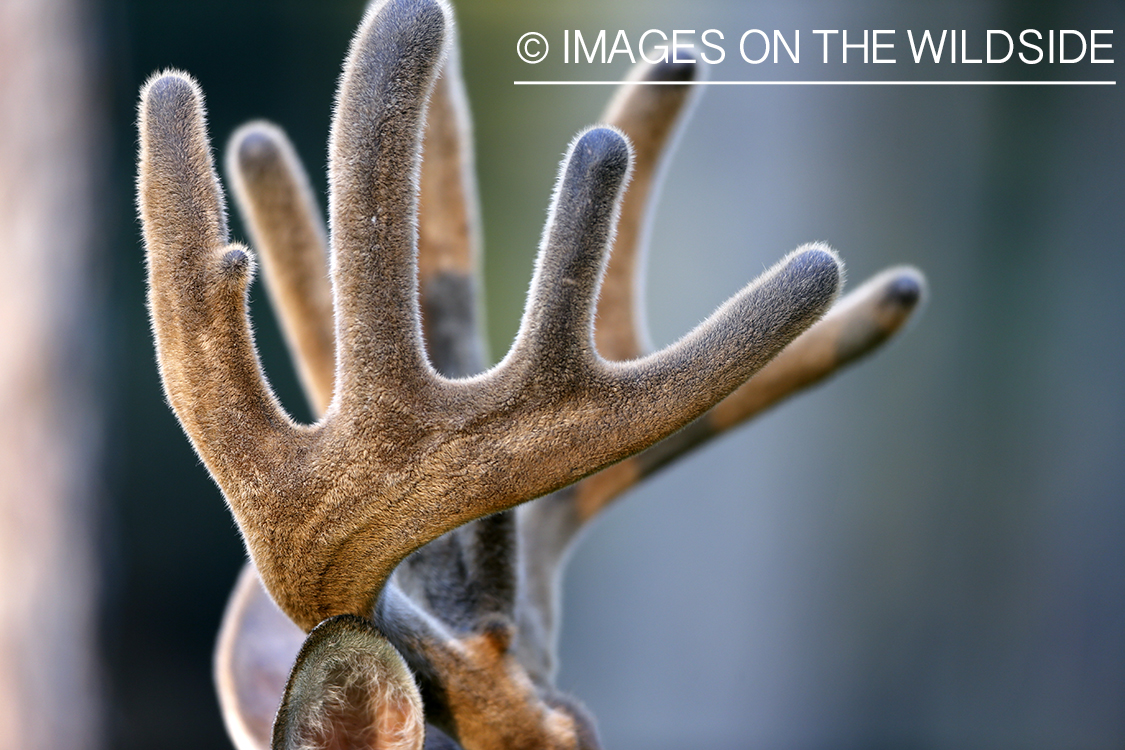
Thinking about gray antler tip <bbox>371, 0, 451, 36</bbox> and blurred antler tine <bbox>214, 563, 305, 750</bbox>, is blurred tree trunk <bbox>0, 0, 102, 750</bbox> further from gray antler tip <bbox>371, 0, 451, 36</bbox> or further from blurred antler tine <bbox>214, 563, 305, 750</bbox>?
gray antler tip <bbox>371, 0, 451, 36</bbox>

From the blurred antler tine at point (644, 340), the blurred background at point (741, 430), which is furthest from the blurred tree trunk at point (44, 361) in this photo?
the blurred antler tine at point (644, 340)

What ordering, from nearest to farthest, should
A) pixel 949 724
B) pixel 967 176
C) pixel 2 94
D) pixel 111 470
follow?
pixel 2 94, pixel 111 470, pixel 967 176, pixel 949 724

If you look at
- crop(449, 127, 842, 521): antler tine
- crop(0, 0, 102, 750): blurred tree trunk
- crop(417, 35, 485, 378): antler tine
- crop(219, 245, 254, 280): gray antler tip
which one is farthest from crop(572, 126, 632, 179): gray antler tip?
crop(0, 0, 102, 750): blurred tree trunk

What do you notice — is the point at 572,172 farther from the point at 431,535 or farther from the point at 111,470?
the point at 111,470

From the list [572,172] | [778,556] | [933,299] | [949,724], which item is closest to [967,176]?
[933,299]

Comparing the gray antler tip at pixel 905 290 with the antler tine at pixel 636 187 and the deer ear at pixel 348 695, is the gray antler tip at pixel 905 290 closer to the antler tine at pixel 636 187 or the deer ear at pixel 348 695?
the antler tine at pixel 636 187
